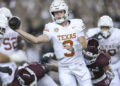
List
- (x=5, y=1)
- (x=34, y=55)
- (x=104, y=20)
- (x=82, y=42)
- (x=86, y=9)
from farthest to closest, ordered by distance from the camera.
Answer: (x=86, y=9)
(x=5, y=1)
(x=34, y=55)
(x=104, y=20)
(x=82, y=42)

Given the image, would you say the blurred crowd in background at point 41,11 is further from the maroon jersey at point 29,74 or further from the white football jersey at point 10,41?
the maroon jersey at point 29,74

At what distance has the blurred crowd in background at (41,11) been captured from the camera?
33.4 feet

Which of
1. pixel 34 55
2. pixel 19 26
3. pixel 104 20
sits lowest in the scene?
pixel 34 55

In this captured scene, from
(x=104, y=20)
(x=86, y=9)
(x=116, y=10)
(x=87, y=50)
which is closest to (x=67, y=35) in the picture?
(x=87, y=50)

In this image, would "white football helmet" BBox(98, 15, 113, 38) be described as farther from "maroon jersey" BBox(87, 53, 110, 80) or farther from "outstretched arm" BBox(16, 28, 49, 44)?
"outstretched arm" BBox(16, 28, 49, 44)

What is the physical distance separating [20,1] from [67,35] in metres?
4.78

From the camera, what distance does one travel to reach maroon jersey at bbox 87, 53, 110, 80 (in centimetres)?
631

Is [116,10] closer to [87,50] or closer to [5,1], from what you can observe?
[5,1]

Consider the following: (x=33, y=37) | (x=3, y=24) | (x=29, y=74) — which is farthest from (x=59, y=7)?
(x=29, y=74)

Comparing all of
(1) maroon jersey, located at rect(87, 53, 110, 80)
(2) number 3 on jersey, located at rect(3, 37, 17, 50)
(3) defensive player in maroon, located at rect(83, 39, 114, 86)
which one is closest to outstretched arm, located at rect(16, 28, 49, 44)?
(3) defensive player in maroon, located at rect(83, 39, 114, 86)

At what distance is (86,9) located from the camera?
11.1m

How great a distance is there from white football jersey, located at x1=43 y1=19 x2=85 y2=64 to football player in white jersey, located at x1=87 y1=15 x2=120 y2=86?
106 centimetres

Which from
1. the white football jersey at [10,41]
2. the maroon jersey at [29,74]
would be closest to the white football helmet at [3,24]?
the maroon jersey at [29,74]

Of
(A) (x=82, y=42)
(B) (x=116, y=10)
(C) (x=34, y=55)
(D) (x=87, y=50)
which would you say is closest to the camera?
(A) (x=82, y=42)
